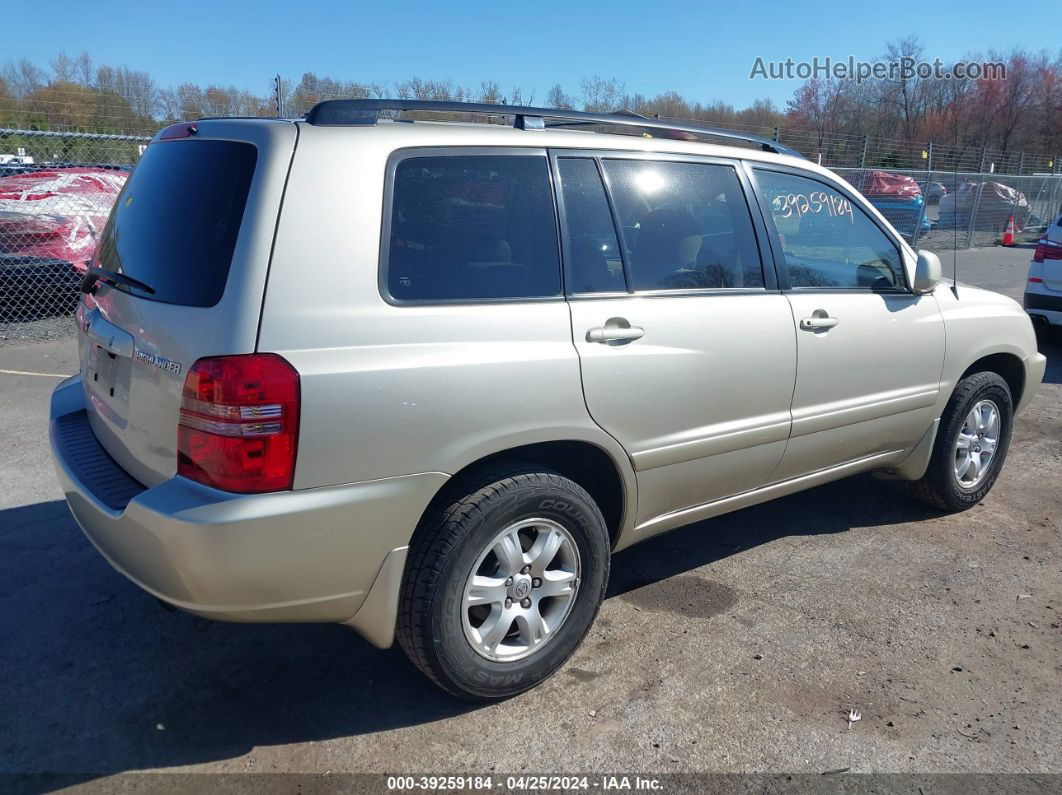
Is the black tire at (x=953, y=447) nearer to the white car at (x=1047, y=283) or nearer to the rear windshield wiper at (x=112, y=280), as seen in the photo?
the rear windshield wiper at (x=112, y=280)

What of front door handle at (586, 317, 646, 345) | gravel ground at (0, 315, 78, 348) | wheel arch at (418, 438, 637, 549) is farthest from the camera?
gravel ground at (0, 315, 78, 348)

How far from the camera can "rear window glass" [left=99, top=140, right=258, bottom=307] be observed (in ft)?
8.39

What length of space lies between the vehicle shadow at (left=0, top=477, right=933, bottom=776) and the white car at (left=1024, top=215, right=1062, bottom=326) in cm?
652

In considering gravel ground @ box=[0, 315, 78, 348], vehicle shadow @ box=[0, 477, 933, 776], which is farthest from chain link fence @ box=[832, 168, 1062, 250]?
vehicle shadow @ box=[0, 477, 933, 776]

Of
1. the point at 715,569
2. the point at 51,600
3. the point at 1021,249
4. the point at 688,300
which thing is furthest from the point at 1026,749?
the point at 1021,249

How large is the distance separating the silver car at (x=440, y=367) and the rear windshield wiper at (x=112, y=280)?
0.01m

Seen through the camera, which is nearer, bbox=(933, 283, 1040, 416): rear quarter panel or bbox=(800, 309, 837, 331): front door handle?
bbox=(800, 309, 837, 331): front door handle

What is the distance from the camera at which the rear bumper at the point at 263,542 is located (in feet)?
7.86

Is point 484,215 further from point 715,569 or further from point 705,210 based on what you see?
point 715,569

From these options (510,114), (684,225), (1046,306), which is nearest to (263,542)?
(510,114)

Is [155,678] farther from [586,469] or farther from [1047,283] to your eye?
[1047,283]

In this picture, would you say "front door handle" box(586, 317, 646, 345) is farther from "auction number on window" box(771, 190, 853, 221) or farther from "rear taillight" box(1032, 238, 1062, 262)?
"rear taillight" box(1032, 238, 1062, 262)

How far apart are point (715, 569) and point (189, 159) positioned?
9.16ft

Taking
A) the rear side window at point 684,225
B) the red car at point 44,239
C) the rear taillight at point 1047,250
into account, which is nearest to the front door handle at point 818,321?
the rear side window at point 684,225
